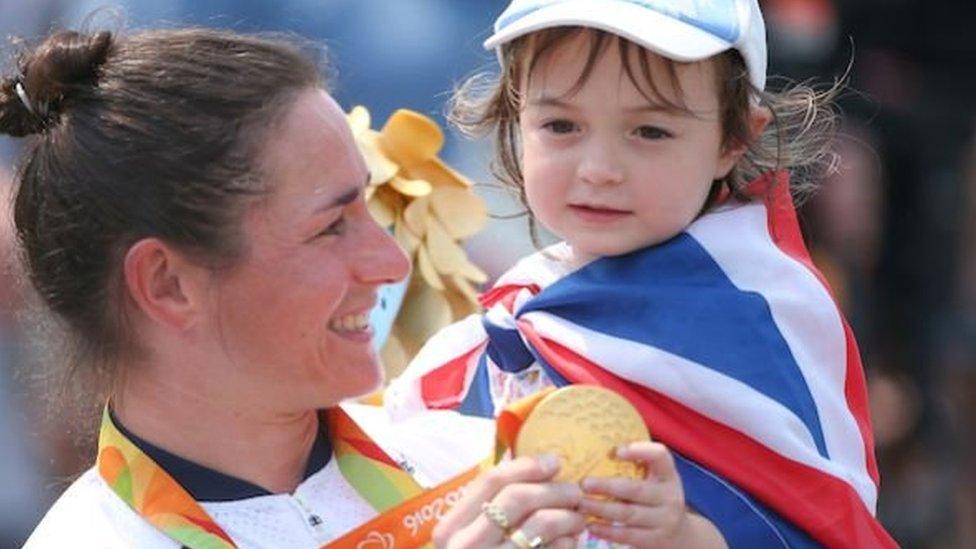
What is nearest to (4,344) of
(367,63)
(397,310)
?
(367,63)

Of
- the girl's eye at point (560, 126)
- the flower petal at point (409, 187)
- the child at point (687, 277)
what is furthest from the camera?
the flower petal at point (409, 187)

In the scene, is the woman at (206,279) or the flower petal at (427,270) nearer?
the woman at (206,279)

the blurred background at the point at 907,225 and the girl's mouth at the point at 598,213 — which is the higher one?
the girl's mouth at the point at 598,213

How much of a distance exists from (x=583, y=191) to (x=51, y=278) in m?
0.58

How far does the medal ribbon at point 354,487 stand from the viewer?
2.37 m

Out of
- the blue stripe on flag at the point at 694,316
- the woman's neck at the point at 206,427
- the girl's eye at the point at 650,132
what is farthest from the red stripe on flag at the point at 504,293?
the woman's neck at the point at 206,427

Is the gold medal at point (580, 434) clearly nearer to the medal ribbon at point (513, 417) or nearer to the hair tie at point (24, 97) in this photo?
the medal ribbon at point (513, 417)

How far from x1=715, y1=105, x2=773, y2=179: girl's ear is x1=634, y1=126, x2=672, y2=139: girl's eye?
0.39 feet

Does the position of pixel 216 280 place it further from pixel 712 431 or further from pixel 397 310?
pixel 397 310

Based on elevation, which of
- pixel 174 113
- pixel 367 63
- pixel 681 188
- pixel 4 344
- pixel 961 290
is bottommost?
pixel 961 290

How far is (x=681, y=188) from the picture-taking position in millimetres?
2570

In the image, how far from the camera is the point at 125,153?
2.42 metres

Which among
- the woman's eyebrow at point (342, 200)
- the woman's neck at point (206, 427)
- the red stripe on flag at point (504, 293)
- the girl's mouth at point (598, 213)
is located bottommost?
the red stripe on flag at point (504, 293)

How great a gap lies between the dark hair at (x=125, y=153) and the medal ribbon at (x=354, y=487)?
0.42 feet
